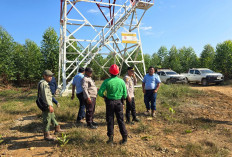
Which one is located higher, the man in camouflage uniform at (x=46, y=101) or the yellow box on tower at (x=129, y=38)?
the yellow box on tower at (x=129, y=38)

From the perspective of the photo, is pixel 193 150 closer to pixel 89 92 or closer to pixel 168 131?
pixel 168 131

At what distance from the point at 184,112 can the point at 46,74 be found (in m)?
4.95

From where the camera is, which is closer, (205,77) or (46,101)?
(46,101)

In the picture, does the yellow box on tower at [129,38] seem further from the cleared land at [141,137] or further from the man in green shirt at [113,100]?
the man in green shirt at [113,100]

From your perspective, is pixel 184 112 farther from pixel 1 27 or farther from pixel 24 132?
pixel 1 27

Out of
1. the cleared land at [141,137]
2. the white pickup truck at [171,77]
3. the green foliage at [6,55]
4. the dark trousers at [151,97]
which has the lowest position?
the cleared land at [141,137]

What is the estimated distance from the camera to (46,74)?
3738 mm

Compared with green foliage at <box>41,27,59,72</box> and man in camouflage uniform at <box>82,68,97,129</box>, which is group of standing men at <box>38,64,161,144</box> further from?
green foliage at <box>41,27,59,72</box>

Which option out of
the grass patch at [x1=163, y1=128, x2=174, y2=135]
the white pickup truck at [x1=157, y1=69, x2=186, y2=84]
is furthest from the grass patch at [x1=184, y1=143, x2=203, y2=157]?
the white pickup truck at [x1=157, y1=69, x2=186, y2=84]


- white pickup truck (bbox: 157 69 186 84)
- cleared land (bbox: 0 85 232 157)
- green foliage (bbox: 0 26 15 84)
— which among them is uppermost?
green foliage (bbox: 0 26 15 84)

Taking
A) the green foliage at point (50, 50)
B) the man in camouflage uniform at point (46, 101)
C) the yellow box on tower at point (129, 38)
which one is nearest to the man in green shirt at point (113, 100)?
the man in camouflage uniform at point (46, 101)

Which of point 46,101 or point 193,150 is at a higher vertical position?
point 46,101

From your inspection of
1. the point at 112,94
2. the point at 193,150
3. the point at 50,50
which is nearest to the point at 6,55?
the point at 50,50

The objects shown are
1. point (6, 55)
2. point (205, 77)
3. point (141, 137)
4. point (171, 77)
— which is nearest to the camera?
point (141, 137)
